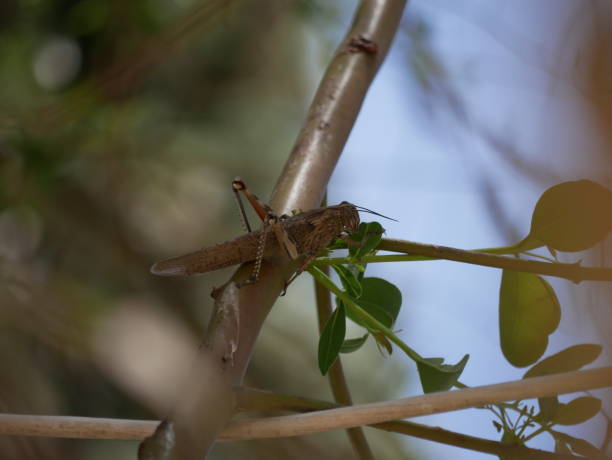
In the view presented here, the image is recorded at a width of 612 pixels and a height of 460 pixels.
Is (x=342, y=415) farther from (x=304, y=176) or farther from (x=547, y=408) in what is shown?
(x=304, y=176)

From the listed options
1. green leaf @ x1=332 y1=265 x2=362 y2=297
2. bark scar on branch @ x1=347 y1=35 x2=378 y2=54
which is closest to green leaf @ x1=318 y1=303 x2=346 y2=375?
green leaf @ x1=332 y1=265 x2=362 y2=297

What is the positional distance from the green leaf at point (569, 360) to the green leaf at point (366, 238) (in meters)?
0.18

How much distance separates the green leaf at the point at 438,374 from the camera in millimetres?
543

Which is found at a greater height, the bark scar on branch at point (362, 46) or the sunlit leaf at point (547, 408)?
the bark scar on branch at point (362, 46)

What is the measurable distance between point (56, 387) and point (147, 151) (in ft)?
2.72

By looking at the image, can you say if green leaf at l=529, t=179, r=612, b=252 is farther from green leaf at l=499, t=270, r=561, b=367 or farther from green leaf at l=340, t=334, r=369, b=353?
green leaf at l=340, t=334, r=369, b=353

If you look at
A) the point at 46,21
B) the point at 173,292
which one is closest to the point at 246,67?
the point at 46,21

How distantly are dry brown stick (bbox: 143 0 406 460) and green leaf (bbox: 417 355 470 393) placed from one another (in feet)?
0.48

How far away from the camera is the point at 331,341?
0.60 m

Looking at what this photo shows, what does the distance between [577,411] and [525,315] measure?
0.31 ft

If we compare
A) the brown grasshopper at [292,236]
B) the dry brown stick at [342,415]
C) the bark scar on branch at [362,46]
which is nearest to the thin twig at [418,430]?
the dry brown stick at [342,415]

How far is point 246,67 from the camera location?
2402 millimetres

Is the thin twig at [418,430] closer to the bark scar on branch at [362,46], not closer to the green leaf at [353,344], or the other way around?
the green leaf at [353,344]

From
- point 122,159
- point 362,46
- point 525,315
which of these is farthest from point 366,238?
point 122,159
